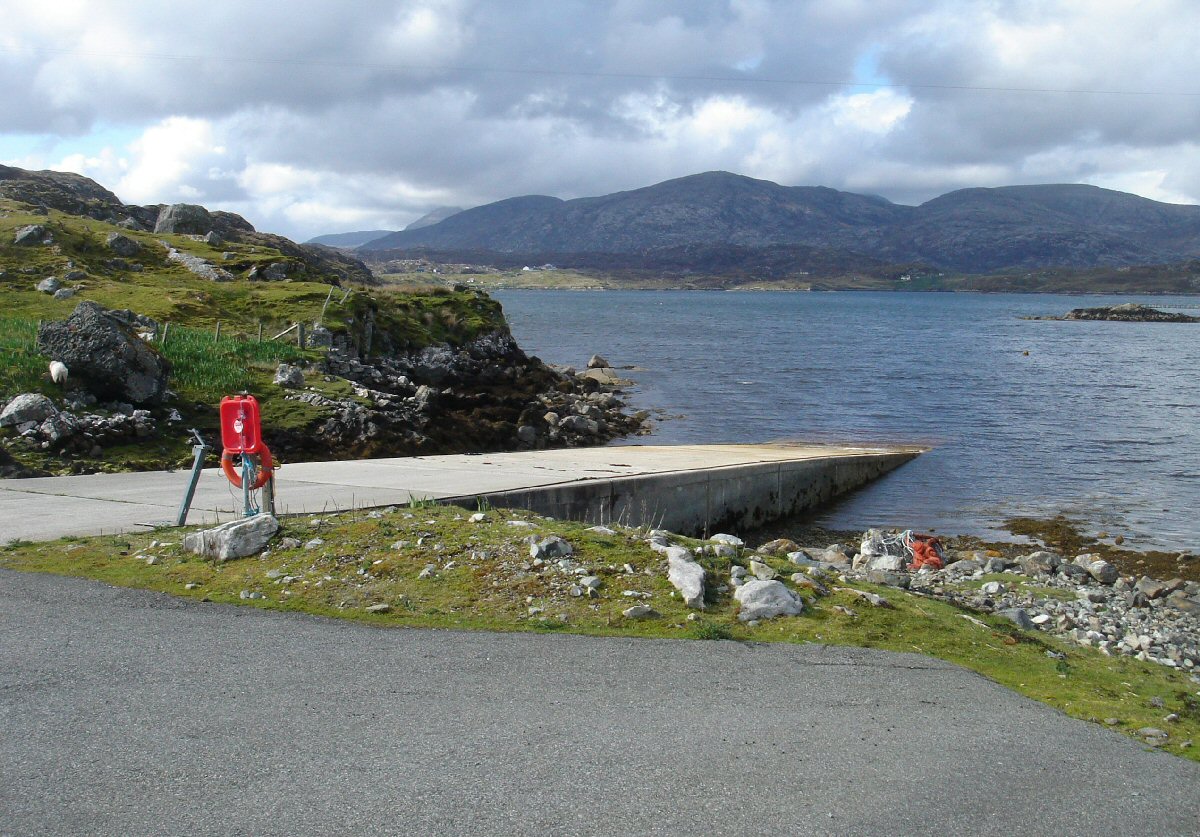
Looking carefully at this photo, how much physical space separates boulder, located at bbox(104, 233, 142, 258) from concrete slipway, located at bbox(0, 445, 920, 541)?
2622 centimetres

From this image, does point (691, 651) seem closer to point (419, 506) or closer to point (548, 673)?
point (548, 673)

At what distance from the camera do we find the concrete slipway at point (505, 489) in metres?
13.0

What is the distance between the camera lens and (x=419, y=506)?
497 inches

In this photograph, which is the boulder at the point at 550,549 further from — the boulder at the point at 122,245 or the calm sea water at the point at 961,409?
the boulder at the point at 122,245

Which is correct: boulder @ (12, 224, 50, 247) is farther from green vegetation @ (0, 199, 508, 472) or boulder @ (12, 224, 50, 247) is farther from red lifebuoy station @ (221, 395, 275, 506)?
red lifebuoy station @ (221, 395, 275, 506)

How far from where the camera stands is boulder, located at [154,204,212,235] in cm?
5338

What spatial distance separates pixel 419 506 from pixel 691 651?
5648 mm

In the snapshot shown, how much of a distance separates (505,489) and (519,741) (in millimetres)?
9553

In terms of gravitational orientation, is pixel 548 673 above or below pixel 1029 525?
above

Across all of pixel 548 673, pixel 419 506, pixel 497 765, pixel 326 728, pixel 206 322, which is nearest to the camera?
pixel 497 765

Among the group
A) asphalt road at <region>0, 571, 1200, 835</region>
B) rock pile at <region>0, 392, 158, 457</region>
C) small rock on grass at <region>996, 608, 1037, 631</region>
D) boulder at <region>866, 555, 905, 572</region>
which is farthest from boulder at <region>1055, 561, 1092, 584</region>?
rock pile at <region>0, 392, 158, 457</region>

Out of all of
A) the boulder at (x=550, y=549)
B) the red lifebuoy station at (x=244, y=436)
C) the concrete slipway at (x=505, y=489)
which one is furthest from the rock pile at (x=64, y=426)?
the boulder at (x=550, y=549)

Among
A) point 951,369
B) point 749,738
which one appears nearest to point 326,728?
point 749,738

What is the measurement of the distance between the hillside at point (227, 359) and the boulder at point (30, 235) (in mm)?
91
